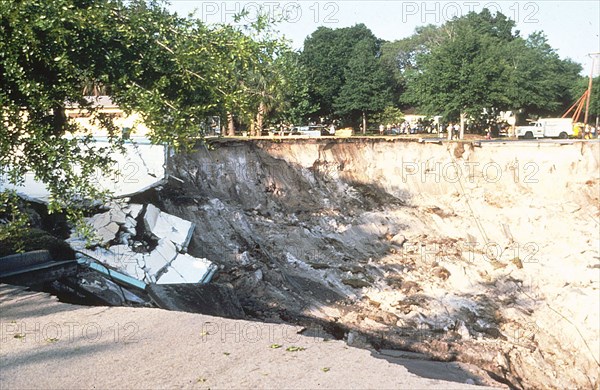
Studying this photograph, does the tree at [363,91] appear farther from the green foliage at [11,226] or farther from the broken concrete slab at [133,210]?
the green foliage at [11,226]

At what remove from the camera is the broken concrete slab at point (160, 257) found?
1288 centimetres

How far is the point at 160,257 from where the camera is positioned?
44.4 feet

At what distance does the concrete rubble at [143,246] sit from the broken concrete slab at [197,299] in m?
1.26

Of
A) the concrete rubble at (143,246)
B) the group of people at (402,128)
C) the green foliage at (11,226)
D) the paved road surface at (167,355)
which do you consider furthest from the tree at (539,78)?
the paved road surface at (167,355)

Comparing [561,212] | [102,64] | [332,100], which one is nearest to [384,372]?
[102,64]

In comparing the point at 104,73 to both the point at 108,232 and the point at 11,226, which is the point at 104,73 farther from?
the point at 108,232

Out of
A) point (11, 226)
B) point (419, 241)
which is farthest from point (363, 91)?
point (11, 226)

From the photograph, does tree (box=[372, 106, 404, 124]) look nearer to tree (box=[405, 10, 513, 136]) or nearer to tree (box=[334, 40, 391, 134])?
tree (box=[334, 40, 391, 134])

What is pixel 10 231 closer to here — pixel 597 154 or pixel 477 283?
pixel 477 283

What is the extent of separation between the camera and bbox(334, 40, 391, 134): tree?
153 ft

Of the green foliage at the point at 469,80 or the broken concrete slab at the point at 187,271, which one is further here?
the green foliage at the point at 469,80

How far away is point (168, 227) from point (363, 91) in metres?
34.1

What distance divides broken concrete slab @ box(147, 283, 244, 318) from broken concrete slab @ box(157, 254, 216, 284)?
133 cm

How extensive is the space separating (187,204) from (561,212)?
717 inches
